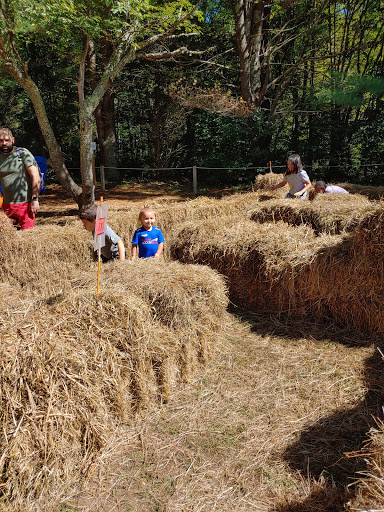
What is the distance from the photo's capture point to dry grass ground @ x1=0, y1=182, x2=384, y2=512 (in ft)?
7.25

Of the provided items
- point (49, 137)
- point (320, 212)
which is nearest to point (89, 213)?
point (320, 212)

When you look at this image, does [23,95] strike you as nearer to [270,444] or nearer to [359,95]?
[359,95]

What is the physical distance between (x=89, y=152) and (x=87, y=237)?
3.32 m

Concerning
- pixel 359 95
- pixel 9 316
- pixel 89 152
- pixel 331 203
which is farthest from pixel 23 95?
pixel 9 316

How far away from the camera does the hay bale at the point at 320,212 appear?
5.37 meters

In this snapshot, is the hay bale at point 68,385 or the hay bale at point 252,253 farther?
the hay bale at point 252,253

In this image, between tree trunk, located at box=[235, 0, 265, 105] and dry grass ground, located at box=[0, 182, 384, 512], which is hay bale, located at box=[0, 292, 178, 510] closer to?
dry grass ground, located at box=[0, 182, 384, 512]

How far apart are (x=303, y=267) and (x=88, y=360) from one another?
2.72m

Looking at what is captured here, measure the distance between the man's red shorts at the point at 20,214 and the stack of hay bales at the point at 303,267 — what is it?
2.52 meters

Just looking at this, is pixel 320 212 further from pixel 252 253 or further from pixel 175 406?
pixel 175 406

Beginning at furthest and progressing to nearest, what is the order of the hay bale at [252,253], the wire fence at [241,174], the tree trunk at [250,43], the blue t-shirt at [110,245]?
the wire fence at [241,174]
the tree trunk at [250,43]
the hay bale at [252,253]
the blue t-shirt at [110,245]

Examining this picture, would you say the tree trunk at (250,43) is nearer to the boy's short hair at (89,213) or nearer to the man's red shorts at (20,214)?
the man's red shorts at (20,214)

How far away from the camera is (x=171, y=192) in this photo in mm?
14469

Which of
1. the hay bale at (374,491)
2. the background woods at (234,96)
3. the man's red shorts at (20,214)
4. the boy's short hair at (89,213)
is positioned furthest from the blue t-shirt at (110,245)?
the background woods at (234,96)
